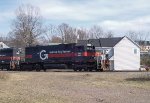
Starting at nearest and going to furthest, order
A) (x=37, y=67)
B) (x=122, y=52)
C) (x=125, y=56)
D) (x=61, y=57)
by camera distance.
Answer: (x=61, y=57)
(x=37, y=67)
(x=122, y=52)
(x=125, y=56)

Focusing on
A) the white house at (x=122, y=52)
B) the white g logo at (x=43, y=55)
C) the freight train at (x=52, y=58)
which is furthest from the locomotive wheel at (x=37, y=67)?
the white house at (x=122, y=52)

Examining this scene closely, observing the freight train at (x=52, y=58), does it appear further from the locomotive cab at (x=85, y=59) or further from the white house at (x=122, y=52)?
the white house at (x=122, y=52)

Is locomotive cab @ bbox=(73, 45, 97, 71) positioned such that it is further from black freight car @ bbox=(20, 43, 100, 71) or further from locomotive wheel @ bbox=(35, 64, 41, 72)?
locomotive wheel @ bbox=(35, 64, 41, 72)

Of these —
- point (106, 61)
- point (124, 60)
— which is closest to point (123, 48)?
point (124, 60)

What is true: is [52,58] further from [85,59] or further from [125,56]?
[125,56]

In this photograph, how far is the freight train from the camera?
49062 mm

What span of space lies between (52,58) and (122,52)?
20309 mm

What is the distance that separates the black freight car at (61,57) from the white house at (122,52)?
597 inches

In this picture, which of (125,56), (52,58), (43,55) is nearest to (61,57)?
(52,58)

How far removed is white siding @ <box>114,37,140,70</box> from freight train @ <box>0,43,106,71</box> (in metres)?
18.1

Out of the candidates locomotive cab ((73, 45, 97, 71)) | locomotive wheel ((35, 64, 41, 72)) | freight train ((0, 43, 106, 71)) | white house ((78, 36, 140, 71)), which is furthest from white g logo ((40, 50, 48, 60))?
white house ((78, 36, 140, 71))

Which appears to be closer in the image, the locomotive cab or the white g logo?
the locomotive cab

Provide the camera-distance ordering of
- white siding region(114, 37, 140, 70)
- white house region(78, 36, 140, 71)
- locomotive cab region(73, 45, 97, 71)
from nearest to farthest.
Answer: locomotive cab region(73, 45, 97, 71)
white house region(78, 36, 140, 71)
white siding region(114, 37, 140, 70)

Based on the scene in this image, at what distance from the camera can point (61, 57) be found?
50969mm
